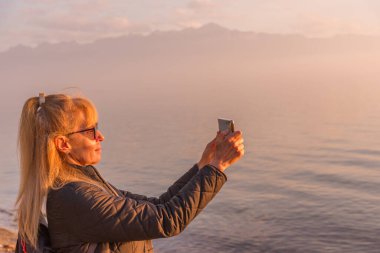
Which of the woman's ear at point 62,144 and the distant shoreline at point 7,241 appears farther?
the distant shoreline at point 7,241

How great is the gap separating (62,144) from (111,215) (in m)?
0.59

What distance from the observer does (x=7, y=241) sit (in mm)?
12164

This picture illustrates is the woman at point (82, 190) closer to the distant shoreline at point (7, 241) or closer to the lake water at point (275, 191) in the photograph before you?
the lake water at point (275, 191)

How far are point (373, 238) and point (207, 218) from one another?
17.4 feet

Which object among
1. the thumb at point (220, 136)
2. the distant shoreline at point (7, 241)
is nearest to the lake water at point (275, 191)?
the thumb at point (220, 136)

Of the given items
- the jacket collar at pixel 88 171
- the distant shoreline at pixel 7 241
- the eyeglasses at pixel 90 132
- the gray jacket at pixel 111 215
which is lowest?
the distant shoreline at pixel 7 241

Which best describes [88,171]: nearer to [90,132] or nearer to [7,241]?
[90,132]

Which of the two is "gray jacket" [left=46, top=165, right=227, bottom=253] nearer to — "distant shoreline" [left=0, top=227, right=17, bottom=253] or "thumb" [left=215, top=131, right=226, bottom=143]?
"thumb" [left=215, top=131, right=226, bottom=143]

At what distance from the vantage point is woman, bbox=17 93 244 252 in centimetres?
299

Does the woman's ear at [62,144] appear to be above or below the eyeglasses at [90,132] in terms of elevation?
below

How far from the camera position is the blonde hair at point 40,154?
10.3ft

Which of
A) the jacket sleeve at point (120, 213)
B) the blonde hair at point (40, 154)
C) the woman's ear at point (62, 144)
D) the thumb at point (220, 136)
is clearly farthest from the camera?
the thumb at point (220, 136)

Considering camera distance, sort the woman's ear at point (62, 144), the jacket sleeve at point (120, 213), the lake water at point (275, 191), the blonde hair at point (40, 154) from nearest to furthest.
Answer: the jacket sleeve at point (120, 213)
the blonde hair at point (40, 154)
the woman's ear at point (62, 144)
the lake water at point (275, 191)

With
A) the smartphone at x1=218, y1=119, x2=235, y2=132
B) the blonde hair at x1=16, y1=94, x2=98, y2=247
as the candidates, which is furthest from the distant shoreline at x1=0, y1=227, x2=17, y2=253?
the smartphone at x1=218, y1=119, x2=235, y2=132
